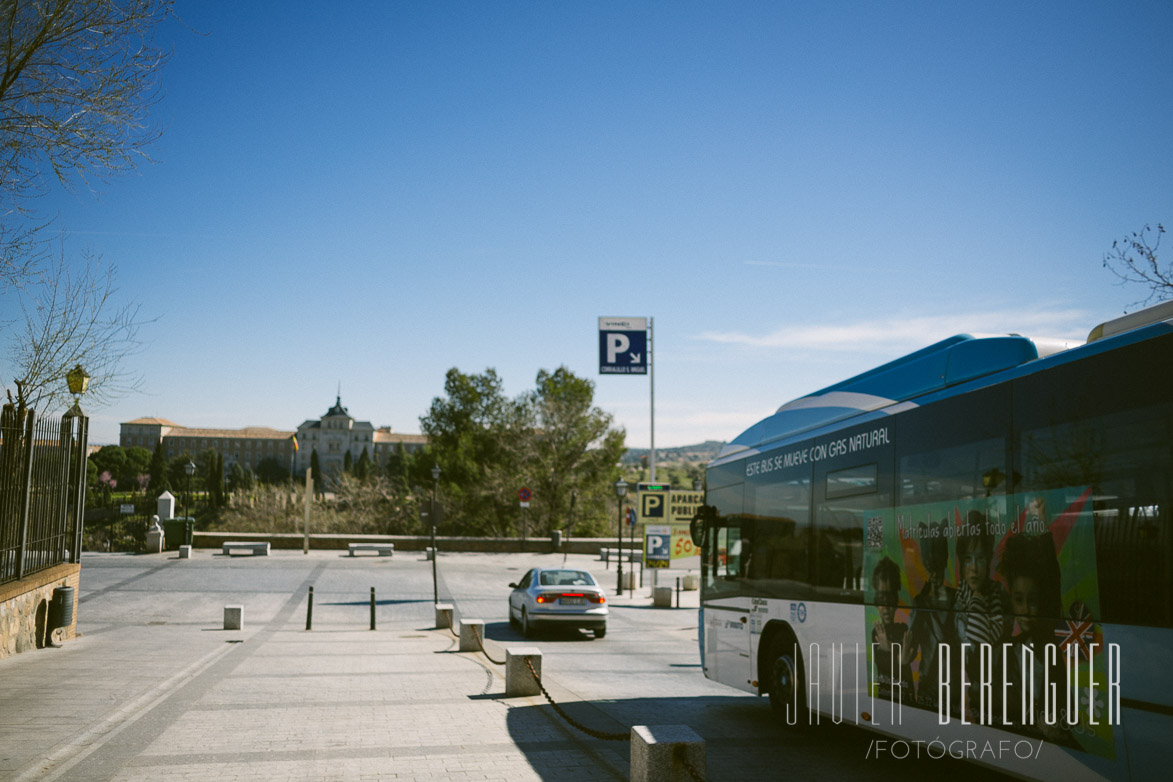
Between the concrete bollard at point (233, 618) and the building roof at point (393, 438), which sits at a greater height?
the building roof at point (393, 438)

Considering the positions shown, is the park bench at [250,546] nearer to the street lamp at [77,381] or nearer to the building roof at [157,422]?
the street lamp at [77,381]

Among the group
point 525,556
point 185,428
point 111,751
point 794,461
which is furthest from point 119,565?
point 185,428

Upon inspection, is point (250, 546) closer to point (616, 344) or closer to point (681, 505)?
point (616, 344)

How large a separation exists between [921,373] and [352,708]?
21.9 ft

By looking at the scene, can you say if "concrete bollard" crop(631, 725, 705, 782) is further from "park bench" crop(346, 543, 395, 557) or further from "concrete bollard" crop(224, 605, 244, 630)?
"park bench" crop(346, 543, 395, 557)

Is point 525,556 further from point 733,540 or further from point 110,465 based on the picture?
point 110,465

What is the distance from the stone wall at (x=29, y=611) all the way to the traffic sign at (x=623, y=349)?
21211 millimetres

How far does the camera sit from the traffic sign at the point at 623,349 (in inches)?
1308

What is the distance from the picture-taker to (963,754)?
5.77 m

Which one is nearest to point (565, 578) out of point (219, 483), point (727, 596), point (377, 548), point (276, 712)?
point (727, 596)

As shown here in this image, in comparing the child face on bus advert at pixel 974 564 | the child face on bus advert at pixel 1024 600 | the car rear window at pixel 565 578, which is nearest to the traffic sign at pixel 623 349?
the car rear window at pixel 565 578

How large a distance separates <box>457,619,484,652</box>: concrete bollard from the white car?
2.58 m

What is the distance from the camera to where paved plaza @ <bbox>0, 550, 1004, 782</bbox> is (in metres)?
6.89

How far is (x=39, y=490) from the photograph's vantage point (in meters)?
13.6
